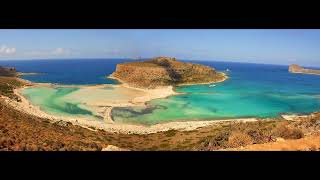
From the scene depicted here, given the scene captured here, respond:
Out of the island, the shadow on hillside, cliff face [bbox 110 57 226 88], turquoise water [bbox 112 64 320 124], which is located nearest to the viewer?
turquoise water [bbox 112 64 320 124]

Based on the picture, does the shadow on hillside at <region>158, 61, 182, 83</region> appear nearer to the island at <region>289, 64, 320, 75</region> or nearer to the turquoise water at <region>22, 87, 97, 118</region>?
the turquoise water at <region>22, 87, 97, 118</region>

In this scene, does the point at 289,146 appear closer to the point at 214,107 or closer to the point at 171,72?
the point at 214,107

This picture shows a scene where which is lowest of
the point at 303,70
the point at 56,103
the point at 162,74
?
the point at 303,70

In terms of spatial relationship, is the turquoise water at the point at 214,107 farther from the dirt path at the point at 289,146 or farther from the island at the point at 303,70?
the island at the point at 303,70

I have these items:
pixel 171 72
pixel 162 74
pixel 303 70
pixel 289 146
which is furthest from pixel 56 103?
pixel 303 70

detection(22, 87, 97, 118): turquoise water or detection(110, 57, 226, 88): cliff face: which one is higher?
detection(110, 57, 226, 88): cliff face

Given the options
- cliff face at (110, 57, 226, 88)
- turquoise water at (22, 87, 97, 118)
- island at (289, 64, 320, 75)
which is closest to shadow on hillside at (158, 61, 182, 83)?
cliff face at (110, 57, 226, 88)

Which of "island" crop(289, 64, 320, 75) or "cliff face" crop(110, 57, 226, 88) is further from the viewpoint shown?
"island" crop(289, 64, 320, 75)

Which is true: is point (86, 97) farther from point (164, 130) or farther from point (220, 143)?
point (220, 143)
